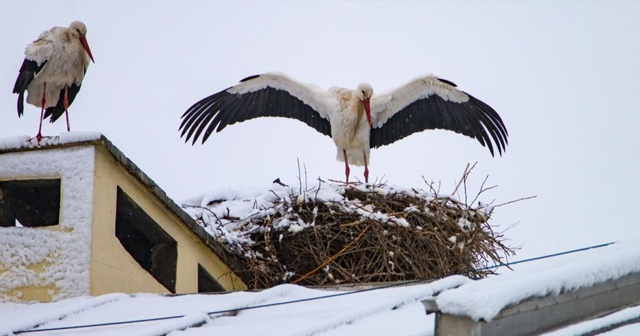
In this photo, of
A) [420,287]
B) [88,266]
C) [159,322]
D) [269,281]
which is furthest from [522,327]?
[269,281]

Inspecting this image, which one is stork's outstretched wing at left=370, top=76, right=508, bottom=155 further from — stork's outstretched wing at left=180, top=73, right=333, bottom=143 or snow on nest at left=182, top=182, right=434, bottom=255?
snow on nest at left=182, top=182, right=434, bottom=255

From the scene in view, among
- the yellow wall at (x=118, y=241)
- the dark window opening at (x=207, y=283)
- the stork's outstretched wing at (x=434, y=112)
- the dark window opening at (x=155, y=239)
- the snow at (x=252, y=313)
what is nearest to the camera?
the snow at (x=252, y=313)

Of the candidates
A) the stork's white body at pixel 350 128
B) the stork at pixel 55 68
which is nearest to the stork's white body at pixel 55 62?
the stork at pixel 55 68

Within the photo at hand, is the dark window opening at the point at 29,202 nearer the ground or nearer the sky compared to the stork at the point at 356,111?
nearer the ground

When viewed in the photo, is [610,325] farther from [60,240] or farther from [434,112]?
[434,112]

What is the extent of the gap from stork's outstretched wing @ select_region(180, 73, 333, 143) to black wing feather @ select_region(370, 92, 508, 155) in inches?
27.9

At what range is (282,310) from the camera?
4121mm

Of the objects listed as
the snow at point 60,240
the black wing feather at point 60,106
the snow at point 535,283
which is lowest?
the snow at point 535,283

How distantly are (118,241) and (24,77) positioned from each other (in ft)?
8.14

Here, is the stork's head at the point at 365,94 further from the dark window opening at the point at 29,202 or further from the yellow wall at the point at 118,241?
the dark window opening at the point at 29,202

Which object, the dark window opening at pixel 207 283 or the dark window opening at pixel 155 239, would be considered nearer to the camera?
the dark window opening at pixel 155 239

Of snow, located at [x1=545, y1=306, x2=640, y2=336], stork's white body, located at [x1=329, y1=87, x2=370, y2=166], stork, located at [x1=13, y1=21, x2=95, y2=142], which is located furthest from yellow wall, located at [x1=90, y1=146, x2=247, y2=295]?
stork's white body, located at [x1=329, y1=87, x2=370, y2=166]

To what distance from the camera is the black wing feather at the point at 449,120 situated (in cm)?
982

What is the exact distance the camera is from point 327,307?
13.3ft
